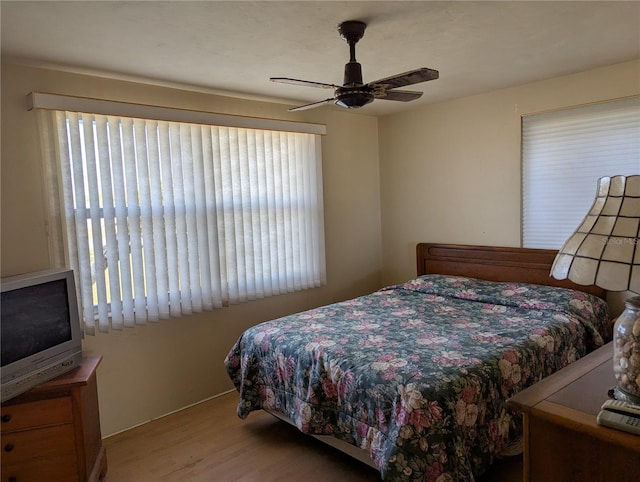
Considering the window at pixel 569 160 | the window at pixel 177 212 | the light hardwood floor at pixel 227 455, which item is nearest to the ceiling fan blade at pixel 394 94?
the window at pixel 177 212

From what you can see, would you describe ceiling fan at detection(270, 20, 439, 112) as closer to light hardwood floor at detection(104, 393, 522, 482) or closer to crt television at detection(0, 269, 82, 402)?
crt television at detection(0, 269, 82, 402)

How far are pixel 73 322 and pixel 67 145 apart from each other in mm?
1120

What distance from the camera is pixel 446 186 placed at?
4.12 meters

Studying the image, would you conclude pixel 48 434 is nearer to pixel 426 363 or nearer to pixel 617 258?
pixel 426 363

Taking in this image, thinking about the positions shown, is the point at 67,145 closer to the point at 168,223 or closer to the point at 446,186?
the point at 168,223

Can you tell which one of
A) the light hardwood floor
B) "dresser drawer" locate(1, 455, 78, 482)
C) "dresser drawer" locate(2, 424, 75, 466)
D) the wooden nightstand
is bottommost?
the light hardwood floor

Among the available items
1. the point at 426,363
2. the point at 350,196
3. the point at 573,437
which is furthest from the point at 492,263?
the point at 573,437

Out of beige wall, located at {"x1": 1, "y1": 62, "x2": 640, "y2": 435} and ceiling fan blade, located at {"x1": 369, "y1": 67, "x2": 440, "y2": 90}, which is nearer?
ceiling fan blade, located at {"x1": 369, "y1": 67, "x2": 440, "y2": 90}

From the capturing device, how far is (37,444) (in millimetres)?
2109

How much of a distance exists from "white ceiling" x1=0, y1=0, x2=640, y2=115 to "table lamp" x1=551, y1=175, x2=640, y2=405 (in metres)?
1.17

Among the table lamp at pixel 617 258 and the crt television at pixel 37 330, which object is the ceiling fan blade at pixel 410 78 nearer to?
the table lamp at pixel 617 258

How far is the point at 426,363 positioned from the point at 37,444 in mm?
1969

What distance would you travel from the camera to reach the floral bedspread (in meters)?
1.92

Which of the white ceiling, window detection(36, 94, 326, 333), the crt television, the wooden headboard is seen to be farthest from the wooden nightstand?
window detection(36, 94, 326, 333)
